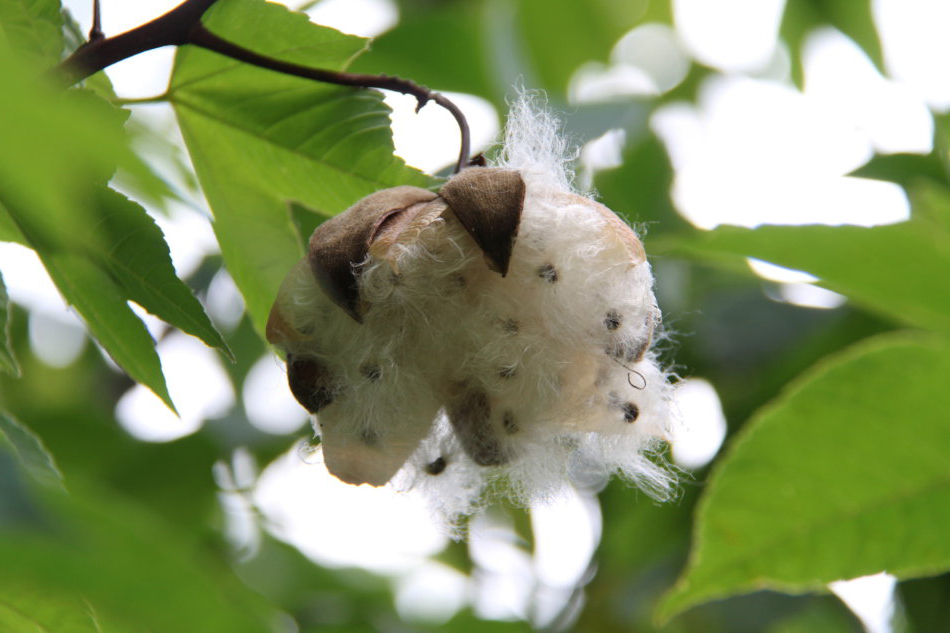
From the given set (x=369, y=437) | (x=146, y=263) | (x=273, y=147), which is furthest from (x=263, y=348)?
(x=146, y=263)

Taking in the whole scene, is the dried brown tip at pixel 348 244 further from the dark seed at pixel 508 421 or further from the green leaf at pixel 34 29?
the green leaf at pixel 34 29

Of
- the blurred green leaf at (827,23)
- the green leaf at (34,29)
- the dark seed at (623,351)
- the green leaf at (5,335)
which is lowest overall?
the blurred green leaf at (827,23)

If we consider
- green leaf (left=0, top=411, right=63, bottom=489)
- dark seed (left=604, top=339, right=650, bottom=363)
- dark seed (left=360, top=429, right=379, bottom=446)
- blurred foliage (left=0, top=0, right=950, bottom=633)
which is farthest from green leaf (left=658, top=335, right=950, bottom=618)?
green leaf (left=0, top=411, right=63, bottom=489)

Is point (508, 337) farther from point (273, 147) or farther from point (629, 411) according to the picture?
point (273, 147)

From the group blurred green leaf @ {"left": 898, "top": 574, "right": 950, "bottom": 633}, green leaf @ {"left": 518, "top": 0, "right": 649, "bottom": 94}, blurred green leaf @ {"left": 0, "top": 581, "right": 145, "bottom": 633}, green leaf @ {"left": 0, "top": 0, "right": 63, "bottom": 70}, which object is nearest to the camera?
blurred green leaf @ {"left": 0, "top": 581, "right": 145, "bottom": 633}

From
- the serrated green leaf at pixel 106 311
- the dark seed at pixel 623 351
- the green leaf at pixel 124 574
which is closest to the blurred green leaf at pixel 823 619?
the dark seed at pixel 623 351

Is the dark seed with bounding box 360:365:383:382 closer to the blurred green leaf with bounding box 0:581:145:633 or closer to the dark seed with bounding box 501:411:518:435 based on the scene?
the dark seed with bounding box 501:411:518:435
